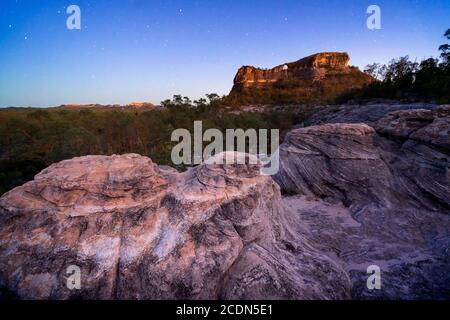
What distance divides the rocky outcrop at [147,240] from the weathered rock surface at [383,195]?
1325 millimetres

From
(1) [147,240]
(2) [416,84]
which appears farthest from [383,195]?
(2) [416,84]

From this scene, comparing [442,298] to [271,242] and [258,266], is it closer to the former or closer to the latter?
[271,242]

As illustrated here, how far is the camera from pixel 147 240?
123 inches

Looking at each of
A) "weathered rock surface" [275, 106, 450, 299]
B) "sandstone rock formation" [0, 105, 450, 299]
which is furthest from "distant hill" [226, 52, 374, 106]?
"sandstone rock formation" [0, 105, 450, 299]

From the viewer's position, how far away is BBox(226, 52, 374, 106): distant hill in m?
42.5

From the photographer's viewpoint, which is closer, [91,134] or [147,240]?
[147,240]

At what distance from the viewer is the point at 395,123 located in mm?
6980

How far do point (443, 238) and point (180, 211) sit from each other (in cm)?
520

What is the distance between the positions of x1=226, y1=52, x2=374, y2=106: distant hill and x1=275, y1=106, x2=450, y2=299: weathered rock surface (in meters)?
32.6

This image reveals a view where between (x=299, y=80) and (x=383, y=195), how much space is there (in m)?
51.4

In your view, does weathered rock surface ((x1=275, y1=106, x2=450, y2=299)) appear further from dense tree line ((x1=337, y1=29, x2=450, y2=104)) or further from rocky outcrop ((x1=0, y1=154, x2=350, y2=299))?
dense tree line ((x1=337, y1=29, x2=450, y2=104))

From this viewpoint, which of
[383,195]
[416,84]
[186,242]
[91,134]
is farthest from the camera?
[416,84]

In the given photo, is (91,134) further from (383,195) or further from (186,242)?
(383,195)
